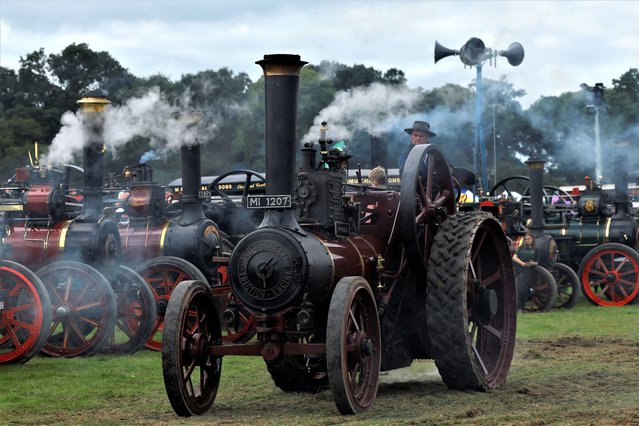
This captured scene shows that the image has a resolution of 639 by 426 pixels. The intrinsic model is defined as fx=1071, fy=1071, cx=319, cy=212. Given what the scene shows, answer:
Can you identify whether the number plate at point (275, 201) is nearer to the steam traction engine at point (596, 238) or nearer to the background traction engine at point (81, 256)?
the background traction engine at point (81, 256)

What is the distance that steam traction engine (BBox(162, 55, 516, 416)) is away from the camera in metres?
5.98

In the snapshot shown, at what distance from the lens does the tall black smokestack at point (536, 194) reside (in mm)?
15219

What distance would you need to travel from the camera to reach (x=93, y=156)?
10.5 m

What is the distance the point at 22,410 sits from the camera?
255 inches

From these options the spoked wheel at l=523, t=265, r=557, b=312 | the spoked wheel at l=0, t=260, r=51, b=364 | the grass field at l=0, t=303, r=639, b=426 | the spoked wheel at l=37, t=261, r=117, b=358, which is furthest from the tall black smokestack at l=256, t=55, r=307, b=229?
the spoked wheel at l=523, t=265, r=557, b=312

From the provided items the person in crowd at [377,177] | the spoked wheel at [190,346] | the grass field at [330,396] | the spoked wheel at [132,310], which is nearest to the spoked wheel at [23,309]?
the grass field at [330,396]

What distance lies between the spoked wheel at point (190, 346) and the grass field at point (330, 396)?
0.41ft

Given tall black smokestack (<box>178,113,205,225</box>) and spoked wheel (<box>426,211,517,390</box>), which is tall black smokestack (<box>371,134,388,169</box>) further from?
tall black smokestack (<box>178,113,205,225</box>)

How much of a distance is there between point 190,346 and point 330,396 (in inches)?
48.1

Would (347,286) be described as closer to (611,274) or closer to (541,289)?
(541,289)

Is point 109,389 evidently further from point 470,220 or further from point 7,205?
point 7,205

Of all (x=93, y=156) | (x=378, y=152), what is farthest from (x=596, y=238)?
(x=93, y=156)

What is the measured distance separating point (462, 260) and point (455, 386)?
81 centimetres

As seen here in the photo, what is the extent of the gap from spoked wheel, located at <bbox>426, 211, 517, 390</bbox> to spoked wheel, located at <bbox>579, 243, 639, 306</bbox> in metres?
7.96
